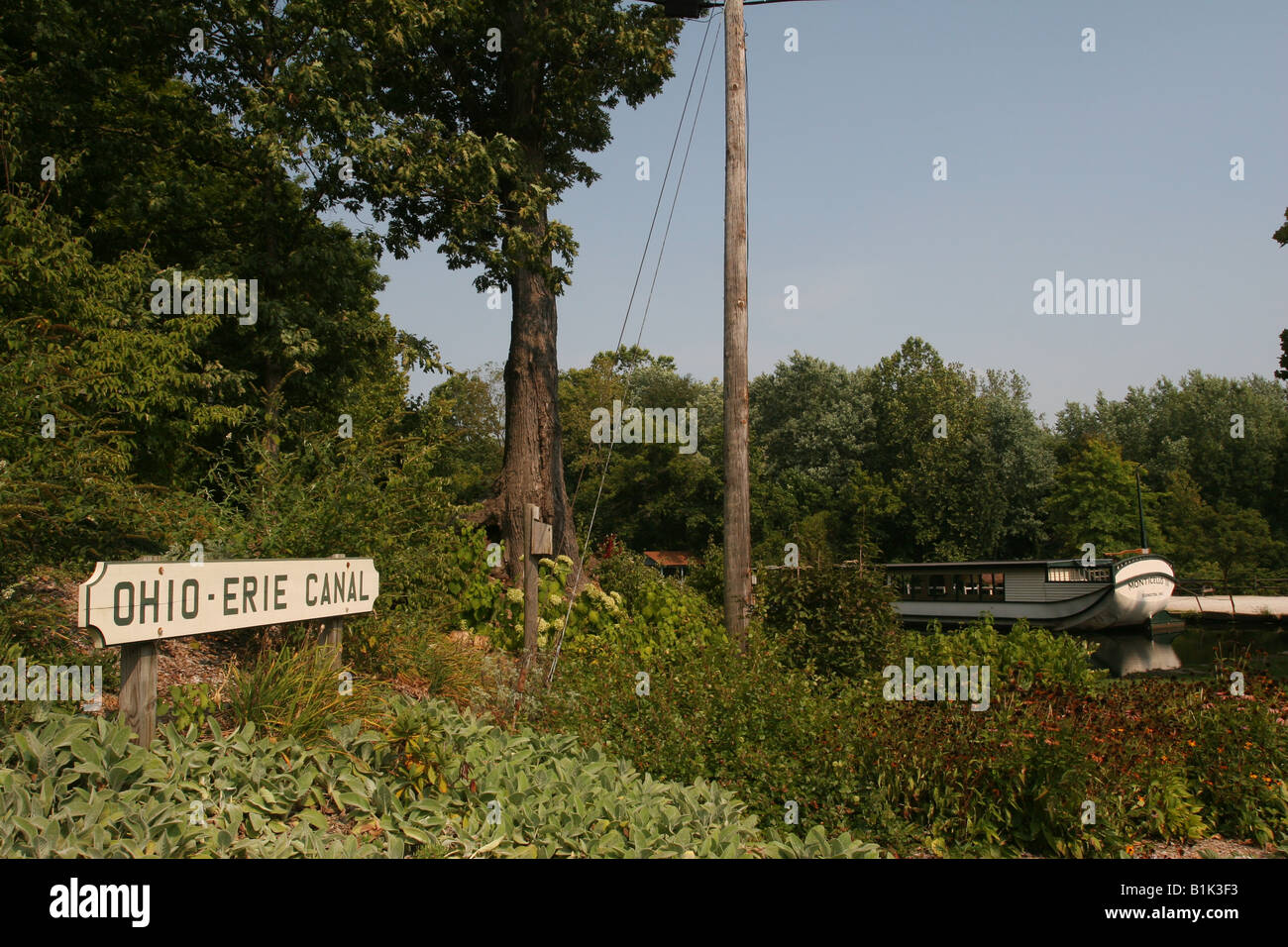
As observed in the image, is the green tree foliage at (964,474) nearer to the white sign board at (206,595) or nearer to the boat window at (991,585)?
the boat window at (991,585)

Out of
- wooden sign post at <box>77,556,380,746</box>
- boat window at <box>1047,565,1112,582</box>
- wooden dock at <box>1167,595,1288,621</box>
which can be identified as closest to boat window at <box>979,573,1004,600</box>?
boat window at <box>1047,565,1112,582</box>

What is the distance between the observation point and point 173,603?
4.49 meters

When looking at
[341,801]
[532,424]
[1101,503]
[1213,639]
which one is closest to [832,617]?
[341,801]

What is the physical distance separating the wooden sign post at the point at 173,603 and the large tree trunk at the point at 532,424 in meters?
9.15

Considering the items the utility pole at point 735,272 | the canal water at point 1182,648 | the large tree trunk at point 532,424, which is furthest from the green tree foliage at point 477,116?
the canal water at point 1182,648

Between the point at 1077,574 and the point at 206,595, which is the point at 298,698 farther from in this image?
the point at 1077,574

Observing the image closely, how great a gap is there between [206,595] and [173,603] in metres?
0.23

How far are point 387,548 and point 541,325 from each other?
801 cm

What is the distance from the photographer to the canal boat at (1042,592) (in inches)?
1115

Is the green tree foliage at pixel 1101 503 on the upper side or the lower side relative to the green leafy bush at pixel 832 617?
upper

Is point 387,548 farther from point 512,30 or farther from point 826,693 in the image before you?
point 512,30

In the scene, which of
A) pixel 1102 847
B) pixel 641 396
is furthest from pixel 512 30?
pixel 641 396

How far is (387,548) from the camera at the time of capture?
8617 millimetres

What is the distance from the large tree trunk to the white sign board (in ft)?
28.7
